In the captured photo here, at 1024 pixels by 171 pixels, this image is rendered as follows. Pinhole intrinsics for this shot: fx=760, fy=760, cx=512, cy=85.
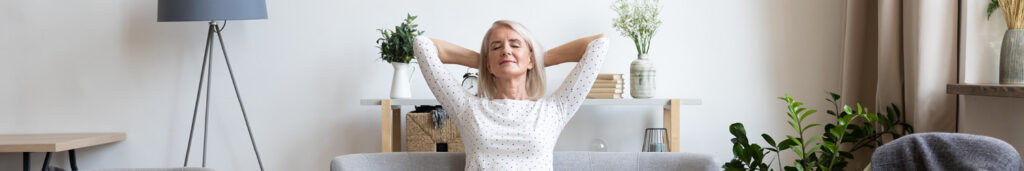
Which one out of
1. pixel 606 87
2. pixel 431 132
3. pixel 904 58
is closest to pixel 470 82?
pixel 431 132

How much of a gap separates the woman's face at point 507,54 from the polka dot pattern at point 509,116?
3.3 inches

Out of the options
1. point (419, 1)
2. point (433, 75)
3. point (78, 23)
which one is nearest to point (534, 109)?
point (433, 75)

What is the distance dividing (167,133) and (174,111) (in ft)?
0.32

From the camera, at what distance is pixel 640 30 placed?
2850mm

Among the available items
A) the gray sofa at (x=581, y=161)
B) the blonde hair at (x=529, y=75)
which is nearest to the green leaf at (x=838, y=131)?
the gray sofa at (x=581, y=161)

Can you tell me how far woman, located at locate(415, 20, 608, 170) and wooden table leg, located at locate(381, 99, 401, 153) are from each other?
2.51ft

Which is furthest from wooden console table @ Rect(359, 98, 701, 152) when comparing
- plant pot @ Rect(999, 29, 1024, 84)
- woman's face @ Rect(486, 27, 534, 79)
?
plant pot @ Rect(999, 29, 1024, 84)

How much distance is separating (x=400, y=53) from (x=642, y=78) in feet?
2.90

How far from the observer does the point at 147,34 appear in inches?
123

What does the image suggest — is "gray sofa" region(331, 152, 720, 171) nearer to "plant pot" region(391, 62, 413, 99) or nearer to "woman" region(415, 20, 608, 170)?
"woman" region(415, 20, 608, 170)

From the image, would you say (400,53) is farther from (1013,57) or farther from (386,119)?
(1013,57)

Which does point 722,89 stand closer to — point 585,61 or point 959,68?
point 959,68

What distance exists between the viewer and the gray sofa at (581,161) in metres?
1.95

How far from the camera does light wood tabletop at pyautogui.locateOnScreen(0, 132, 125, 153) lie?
2713 millimetres
